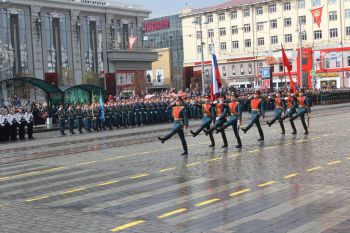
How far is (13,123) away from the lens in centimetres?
2753

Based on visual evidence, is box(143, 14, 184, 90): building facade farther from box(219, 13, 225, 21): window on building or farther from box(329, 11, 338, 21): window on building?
box(329, 11, 338, 21): window on building

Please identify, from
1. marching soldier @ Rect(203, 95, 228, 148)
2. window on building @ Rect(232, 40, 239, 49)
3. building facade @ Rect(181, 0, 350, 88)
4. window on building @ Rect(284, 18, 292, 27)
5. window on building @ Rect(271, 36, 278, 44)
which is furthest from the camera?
window on building @ Rect(232, 40, 239, 49)

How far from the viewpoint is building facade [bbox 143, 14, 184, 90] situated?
107375 mm

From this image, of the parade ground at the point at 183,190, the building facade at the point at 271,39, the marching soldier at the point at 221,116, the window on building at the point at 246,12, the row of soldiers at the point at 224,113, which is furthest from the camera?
the window on building at the point at 246,12

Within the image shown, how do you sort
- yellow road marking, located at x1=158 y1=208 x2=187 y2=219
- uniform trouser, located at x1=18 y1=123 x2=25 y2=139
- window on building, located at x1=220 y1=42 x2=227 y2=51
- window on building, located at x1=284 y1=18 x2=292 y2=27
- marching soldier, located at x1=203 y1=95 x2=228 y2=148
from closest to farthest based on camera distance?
1. yellow road marking, located at x1=158 y1=208 x2=187 y2=219
2. marching soldier, located at x1=203 y1=95 x2=228 y2=148
3. uniform trouser, located at x1=18 y1=123 x2=25 y2=139
4. window on building, located at x1=284 y1=18 x2=292 y2=27
5. window on building, located at x1=220 y1=42 x2=227 y2=51

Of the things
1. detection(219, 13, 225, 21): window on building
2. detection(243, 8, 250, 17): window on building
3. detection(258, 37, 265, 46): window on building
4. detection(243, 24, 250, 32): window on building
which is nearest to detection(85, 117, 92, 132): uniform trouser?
detection(258, 37, 265, 46): window on building

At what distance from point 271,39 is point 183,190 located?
7952cm

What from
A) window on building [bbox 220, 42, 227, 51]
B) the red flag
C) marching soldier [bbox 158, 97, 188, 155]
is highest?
window on building [bbox 220, 42, 227, 51]

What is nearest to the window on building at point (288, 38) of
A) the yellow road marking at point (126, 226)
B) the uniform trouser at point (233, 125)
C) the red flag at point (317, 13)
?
the red flag at point (317, 13)

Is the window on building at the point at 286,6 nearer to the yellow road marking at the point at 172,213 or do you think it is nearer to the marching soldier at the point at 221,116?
the marching soldier at the point at 221,116

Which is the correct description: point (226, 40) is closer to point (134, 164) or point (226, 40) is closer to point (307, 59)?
point (307, 59)

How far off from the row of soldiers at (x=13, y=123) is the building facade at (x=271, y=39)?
1928 inches

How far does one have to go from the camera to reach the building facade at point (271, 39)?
79625 mm

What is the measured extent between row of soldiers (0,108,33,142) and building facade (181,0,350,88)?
48960 mm
